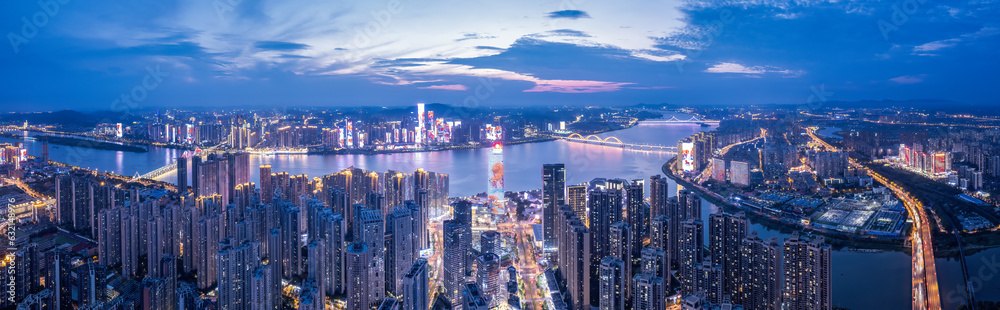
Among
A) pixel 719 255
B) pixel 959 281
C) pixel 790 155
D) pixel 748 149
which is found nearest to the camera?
pixel 959 281

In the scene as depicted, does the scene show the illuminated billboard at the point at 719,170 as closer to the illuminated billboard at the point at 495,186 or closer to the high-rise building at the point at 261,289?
the illuminated billboard at the point at 495,186

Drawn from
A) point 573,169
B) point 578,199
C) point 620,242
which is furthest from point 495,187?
point 620,242

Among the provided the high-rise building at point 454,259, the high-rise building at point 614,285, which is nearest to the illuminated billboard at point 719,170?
the high-rise building at point 614,285

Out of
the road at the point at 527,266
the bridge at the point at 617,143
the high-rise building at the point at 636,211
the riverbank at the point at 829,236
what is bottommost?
the road at the point at 527,266

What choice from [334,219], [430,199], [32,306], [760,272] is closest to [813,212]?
[760,272]

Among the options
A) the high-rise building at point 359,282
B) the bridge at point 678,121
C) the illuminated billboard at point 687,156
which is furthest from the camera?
the bridge at point 678,121

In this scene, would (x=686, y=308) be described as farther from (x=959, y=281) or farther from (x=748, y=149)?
(x=748, y=149)

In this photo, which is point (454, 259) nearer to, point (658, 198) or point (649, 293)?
point (649, 293)
